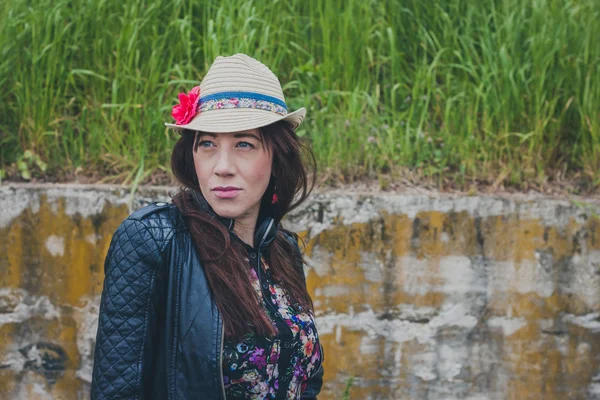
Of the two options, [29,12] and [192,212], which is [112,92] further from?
[192,212]

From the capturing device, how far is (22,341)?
11.3 feet

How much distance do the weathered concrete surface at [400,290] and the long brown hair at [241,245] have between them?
1212 millimetres

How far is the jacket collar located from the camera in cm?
200

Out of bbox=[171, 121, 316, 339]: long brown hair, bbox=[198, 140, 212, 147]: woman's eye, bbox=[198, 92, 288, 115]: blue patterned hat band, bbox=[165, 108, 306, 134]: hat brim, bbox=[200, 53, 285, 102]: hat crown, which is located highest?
bbox=[200, 53, 285, 102]: hat crown

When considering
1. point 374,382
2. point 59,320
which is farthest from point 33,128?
point 374,382

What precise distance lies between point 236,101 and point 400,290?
1.83 meters

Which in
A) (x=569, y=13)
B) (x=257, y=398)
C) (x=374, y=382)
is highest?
(x=569, y=13)

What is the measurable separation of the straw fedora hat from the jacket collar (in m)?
0.22

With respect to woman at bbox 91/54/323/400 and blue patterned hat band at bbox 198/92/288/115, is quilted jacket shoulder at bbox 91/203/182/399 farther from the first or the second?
blue patterned hat band at bbox 198/92/288/115

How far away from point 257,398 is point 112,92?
2.60 meters

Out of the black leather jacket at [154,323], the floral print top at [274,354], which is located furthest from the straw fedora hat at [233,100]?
the floral print top at [274,354]

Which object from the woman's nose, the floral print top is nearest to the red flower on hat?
the woman's nose

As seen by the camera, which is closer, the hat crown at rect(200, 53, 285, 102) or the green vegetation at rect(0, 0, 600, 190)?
the hat crown at rect(200, 53, 285, 102)

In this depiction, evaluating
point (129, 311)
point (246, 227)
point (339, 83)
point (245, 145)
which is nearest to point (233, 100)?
point (245, 145)
